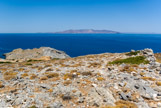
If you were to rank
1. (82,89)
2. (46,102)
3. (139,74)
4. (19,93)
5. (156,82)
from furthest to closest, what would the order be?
(139,74) → (156,82) → (82,89) → (19,93) → (46,102)

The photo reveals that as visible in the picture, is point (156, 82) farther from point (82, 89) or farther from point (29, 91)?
point (29, 91)

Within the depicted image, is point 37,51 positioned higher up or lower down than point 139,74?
lower down

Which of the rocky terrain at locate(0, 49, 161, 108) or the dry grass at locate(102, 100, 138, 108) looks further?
the rocky terrain at locate(0, 49, 161, 108)

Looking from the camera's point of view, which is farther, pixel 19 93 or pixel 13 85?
pixel 13 85

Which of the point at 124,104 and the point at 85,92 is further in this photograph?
the point at 85,92

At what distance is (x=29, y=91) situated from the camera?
1212 centimetres

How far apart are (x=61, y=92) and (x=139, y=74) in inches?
400

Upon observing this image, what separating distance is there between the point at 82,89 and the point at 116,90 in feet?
10.7

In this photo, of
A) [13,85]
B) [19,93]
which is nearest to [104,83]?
[19,93]

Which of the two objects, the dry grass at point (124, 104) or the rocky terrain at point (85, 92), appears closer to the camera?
the dry grass at point (124, 104)

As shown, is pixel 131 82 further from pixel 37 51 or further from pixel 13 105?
pixel 37 51

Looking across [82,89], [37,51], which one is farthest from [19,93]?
[37,51]

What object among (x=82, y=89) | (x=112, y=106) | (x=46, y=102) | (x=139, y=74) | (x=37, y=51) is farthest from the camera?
(x=37, y=51)

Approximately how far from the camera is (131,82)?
1334 centimetres
